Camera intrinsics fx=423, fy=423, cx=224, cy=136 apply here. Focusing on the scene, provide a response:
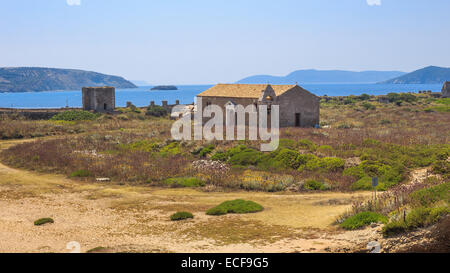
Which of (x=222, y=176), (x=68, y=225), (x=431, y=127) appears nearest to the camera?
(x=68, y=225)

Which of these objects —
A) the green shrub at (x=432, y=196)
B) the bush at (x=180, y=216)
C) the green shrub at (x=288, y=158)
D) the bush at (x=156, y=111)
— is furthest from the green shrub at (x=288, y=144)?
the bush at (x=156, y=111)

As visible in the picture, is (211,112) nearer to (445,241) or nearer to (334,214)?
(334,214)

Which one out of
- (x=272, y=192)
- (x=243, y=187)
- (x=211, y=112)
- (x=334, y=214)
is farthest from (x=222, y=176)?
(x=211, y=112)

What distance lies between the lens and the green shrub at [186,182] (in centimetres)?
2083

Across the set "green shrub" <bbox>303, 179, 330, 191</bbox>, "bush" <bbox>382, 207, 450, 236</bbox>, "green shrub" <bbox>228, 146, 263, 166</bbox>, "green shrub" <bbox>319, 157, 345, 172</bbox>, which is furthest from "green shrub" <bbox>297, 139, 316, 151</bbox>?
"bush" <bbox>382, 207, 450, 236</bbox>

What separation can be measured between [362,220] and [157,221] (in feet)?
22.4

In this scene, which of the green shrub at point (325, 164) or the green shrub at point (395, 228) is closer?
the green shrub at point (395, 228)

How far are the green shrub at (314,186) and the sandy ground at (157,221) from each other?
86 centimetres

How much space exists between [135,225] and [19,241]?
3.52 meters

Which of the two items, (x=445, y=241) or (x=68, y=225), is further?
(x=68, y=225)

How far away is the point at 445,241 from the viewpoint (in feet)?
29.8

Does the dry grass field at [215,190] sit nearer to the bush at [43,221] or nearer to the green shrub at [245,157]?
the green shrub at [245,157]

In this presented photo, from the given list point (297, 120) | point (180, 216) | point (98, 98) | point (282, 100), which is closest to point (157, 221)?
point (180, 216)

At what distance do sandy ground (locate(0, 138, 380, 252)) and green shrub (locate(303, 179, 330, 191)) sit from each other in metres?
0.86
